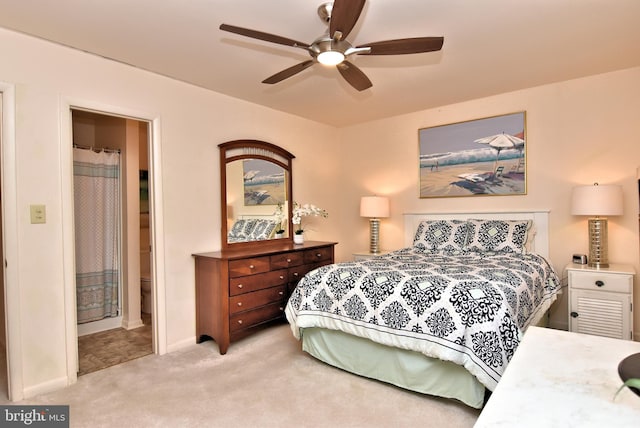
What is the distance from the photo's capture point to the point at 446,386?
2.20 meters

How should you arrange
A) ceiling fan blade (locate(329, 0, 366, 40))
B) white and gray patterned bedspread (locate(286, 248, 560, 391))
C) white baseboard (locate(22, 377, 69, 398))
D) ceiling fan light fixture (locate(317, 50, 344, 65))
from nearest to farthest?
ceiling fan blade (locate(329, 0, 366, 40)), white and gray patterned bedspread (locate(286, 248, 560, 391)), ceiling fan light fixture (locate(317, 50, 344, 65)), white baseboard (locate(22, 377, 69, 398))

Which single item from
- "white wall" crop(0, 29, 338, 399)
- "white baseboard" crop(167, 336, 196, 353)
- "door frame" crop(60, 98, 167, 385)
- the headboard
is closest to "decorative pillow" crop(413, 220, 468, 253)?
the headboard

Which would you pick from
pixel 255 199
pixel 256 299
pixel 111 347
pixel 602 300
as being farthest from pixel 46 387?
pixel 602 300

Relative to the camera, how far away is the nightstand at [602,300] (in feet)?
9.50

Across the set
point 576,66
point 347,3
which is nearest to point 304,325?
point 347,3

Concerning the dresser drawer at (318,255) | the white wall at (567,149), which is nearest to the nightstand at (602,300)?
the white wall at (567,149)

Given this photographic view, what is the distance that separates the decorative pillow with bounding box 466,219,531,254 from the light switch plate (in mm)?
3537

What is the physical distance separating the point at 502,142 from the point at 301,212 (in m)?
2.33

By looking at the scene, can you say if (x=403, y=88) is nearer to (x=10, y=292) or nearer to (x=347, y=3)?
(x=347, y=3)

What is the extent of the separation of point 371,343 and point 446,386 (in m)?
0.54

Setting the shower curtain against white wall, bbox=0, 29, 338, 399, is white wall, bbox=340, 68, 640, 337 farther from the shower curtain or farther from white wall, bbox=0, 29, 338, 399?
the shower curtain

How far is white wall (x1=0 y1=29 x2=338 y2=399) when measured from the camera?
2.38 metres

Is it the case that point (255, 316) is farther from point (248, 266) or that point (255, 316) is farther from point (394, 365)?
point (394, 365)

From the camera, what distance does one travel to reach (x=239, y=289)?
316cm
